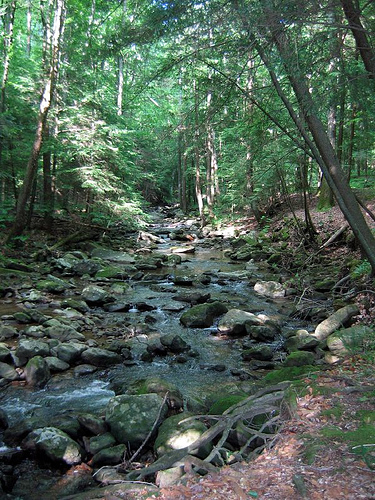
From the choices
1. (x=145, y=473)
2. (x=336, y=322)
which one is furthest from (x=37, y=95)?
(x=145, y=473)

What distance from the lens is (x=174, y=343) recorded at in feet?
22.2

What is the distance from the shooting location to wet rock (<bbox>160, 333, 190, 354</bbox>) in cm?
673

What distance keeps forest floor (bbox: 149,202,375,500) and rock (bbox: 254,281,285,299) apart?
22.0 ft

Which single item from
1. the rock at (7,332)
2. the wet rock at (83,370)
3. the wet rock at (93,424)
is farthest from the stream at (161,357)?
the rock at (7,332)

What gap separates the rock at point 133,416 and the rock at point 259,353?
7.98 feet

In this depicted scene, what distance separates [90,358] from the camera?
234 inches

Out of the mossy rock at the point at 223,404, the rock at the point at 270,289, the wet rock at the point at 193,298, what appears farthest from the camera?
the rock at the point at 270,289

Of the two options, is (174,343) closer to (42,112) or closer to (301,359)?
(301,359)

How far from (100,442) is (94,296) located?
5872 mm

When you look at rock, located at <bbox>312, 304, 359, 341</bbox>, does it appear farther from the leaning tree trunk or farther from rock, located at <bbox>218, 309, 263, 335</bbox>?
the leaning tree trunk

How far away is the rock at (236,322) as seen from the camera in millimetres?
7613

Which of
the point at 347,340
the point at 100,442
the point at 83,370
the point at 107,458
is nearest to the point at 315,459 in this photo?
the point at 107,458

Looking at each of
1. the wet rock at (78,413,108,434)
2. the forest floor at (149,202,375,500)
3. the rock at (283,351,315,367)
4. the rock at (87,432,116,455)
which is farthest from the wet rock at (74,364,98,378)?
the forest floor at (149,202,375,500)

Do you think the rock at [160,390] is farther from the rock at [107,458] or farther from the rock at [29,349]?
the rock at [29,349]
